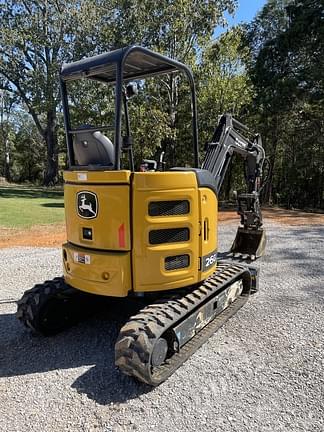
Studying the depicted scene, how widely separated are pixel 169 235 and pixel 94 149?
1064 mm

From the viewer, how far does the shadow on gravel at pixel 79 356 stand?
10.7 feet

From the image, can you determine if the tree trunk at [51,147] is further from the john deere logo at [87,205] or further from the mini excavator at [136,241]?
the john deere logo at [87,205]

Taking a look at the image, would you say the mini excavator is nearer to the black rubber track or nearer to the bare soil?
the black rubber track

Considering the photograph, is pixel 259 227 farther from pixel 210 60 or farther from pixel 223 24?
pixel 223 24

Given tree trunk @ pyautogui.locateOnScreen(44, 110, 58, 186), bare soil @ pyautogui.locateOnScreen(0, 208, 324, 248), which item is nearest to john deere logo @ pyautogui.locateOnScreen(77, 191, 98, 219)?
bare soil @ pyautogui.locateOnScreen(0, 208, 324, 248)

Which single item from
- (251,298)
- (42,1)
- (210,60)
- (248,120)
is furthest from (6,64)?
(251,298)

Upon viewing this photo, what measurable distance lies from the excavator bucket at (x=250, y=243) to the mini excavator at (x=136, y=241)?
326cm

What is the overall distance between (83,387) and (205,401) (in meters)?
1.03

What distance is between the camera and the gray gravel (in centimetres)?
287

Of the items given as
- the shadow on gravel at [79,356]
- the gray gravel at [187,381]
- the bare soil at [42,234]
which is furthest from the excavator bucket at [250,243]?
the bare soil at [42,234]

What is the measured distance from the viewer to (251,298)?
5.30m

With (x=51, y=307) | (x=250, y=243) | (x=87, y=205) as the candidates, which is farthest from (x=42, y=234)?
(x=87, y=205)

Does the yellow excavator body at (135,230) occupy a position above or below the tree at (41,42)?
below

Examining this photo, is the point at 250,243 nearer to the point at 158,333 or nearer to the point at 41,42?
the point at 158,333
